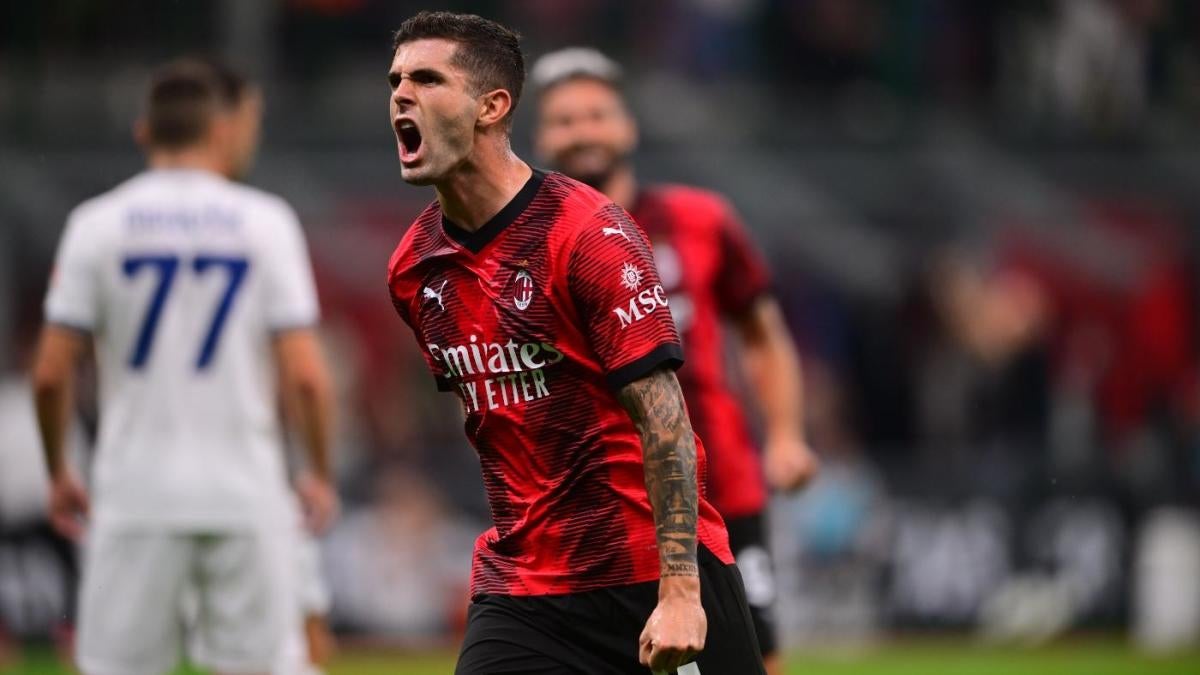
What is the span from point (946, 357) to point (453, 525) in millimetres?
4202

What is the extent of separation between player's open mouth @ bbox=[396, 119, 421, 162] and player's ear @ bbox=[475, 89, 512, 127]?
157 mm

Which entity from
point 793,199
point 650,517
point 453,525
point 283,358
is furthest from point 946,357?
point 650,517

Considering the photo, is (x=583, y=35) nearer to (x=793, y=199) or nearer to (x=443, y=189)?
(x=793, y=199)

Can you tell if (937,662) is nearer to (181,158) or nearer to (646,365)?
(181,158)

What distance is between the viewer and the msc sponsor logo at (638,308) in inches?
182

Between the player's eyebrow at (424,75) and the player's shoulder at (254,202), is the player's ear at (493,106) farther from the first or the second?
the player's shoulder at (254,202)

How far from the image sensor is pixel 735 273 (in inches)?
287

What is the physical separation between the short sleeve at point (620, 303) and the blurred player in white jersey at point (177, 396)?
8.95 feet

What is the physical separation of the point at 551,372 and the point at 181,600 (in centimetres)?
277

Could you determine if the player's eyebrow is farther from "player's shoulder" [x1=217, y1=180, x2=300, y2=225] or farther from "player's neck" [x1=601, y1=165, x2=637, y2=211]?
"player's shoulder" [x1=217, y1=180, x2=300, y2=225]

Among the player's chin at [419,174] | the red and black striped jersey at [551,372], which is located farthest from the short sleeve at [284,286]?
the player's chin at [419,174]

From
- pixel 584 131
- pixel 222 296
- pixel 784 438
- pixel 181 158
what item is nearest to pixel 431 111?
pixel 584 131

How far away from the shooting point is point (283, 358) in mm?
7332

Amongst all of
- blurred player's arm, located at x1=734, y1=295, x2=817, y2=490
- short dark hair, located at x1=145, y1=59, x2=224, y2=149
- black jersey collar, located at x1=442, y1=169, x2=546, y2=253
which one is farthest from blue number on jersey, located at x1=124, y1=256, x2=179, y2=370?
black jersey collar, located at x1=442, y1=169, x2=546, y2=253
